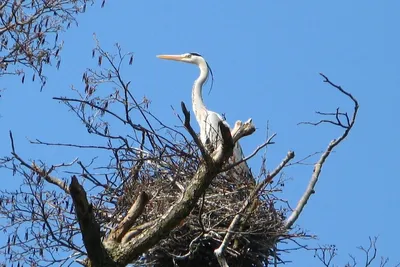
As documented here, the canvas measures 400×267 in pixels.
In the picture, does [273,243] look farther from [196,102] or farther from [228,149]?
[196,102]

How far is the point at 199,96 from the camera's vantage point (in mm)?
11562

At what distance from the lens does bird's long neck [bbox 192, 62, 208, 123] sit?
37.1 feet

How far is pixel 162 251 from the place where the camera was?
763cm

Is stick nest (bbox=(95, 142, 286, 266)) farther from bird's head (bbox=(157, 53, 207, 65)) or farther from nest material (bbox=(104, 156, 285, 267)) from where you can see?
bird's head (bbox=(157, 53, 207, 65))

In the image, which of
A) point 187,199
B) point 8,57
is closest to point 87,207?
point 187,199

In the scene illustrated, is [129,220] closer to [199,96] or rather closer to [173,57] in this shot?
[199,96]

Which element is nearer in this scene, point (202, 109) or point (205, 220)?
point (205, 220)

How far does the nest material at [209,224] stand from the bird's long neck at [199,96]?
329 centimetres

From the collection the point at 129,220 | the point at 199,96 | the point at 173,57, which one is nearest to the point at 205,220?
the point at 129,220

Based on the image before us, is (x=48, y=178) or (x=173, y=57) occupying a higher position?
(x=173, y=57)

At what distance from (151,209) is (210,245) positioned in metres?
0.57

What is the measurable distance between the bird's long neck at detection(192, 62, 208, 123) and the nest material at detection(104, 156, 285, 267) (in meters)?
3.29

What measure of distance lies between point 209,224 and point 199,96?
4.13m

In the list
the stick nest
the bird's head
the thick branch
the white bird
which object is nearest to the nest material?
the stick nest
